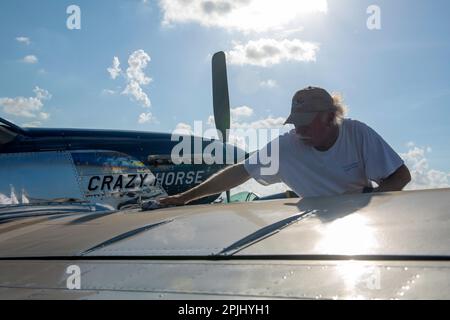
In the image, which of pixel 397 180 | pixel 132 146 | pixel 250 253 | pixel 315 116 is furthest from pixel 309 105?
pixel 132 146

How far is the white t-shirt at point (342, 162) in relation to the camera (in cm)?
290

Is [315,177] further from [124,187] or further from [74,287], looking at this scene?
[124,187]

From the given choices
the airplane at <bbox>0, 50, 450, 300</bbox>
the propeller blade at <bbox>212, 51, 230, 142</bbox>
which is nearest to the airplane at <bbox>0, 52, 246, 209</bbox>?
the propeller blade at <bbox>212, 51, 230, 142</bbox>

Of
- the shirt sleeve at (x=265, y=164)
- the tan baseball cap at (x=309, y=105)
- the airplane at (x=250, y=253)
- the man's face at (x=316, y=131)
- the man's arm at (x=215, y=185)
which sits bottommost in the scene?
the airplane at (x=250, y=253)

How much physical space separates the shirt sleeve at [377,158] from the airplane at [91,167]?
A: 13.8ft

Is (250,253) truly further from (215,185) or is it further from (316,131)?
(215,185)

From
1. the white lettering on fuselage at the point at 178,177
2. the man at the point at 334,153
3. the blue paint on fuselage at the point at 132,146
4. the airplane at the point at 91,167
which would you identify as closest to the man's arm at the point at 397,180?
the man at the point at 334,153

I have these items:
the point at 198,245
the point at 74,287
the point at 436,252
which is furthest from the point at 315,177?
the point at 74,287

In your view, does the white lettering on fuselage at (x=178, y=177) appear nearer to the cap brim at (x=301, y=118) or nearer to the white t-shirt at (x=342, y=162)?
the white t-shirt at (x=342, y=162)

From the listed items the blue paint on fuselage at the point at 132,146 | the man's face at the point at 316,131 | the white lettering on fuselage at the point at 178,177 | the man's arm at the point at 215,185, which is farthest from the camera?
the white lettering on fuselage at the point at 178,177

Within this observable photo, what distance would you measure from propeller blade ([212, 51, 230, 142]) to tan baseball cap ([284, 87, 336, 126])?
25.4 feet

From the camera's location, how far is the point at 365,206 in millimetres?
2082

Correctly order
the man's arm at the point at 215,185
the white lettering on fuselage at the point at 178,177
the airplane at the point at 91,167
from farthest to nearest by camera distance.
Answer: the white lettering on fuselage at the point at 178,177
the airplane at the point at 91,167
the man's arm at the point at 215,185
